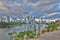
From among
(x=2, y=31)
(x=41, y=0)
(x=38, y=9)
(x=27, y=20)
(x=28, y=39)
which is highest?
(x=41, y=0)

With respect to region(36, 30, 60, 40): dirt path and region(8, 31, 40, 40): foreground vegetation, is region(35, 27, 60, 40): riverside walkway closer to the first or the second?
region(36, 30, 60, 40): dirt path

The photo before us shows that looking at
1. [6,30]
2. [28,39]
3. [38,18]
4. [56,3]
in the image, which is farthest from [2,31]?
[56,3]

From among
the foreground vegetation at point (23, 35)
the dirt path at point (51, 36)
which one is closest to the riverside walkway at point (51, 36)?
the dirt path at point (51, 36)

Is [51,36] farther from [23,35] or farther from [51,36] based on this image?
[23,35]

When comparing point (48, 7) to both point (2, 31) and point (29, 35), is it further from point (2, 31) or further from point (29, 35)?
point (2, 31)

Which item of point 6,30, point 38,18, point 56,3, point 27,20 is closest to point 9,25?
point 6,30

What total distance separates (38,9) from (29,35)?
43 cm

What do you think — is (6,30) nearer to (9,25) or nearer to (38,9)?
(9,25)

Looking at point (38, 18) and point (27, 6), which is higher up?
point (27, 6)

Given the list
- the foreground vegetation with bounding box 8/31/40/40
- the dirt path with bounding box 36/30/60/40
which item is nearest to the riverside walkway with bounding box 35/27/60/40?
the dirt path with bounding box 36/30/60/40

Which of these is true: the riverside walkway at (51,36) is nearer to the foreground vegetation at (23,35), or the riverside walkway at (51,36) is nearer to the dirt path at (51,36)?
the dirt path at (51,36)

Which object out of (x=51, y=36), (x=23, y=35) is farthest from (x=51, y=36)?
(x=23, y=35)

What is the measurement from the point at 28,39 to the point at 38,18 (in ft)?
1.19

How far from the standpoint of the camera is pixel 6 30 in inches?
83.9
